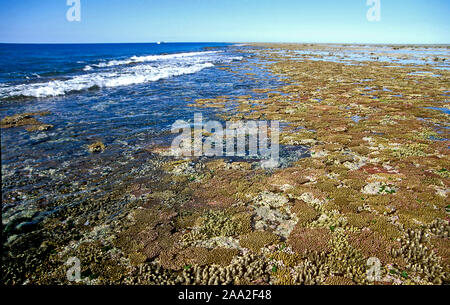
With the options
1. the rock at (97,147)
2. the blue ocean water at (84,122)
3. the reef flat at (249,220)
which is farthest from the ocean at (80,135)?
the rock at (97,147)

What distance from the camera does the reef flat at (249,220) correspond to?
7.95m

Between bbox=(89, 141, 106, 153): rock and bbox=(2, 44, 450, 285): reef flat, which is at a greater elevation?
bbox=(89, 141, 106, 153): rock

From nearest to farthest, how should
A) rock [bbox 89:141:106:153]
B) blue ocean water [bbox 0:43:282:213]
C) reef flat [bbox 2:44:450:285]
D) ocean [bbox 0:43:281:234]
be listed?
1. reef flat [bbox 2:44:450:285]
2. ocean [bbox 0:43:281:234]
3. blue ocean water [bbox 0:43:282:213]
4. rock [bbox 89:141:106:153]

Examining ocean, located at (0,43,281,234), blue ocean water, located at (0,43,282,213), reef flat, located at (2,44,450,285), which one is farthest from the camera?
blue ocean water, located at (0,43,282,213)

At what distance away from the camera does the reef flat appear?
26.1 feet

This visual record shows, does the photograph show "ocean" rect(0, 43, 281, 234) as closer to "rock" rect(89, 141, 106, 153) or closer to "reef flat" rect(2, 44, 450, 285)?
"reef flat" rect(2, 44, 450, 285)

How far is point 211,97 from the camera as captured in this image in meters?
35.3

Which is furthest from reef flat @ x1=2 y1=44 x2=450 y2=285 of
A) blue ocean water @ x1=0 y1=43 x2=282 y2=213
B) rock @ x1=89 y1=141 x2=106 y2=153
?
blue ocean water @ x1=0 y1=43 x2=282 y2=213

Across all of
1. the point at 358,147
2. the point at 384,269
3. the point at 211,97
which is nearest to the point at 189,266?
the point at 384,269

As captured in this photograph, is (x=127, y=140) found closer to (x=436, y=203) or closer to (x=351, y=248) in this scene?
(x=351, y=248)

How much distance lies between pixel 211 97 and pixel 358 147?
73.4ft

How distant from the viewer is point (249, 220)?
1052 centimetres

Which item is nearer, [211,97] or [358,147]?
[358,147]

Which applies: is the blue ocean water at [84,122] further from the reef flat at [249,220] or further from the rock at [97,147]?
the reef flat at [249,220]
